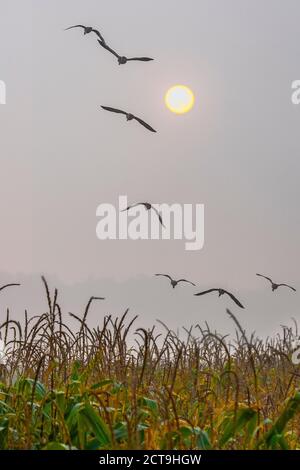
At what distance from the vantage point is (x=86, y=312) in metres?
8.77

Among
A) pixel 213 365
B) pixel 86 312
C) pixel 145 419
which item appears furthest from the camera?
pixel 213 365

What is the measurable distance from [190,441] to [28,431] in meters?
1.45

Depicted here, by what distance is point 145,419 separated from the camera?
820cm

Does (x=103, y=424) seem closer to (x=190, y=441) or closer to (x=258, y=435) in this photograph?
(x=190, y=441)
